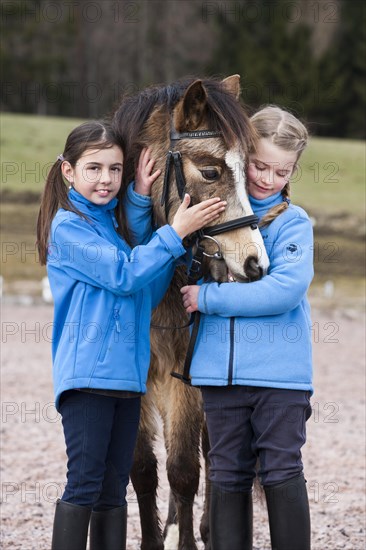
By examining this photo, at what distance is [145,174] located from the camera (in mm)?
3664

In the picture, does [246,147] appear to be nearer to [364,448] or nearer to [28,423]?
[364,448]

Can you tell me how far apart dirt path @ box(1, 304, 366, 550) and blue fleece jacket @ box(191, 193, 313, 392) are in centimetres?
181

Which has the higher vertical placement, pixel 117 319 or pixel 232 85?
→ pixel 232 85

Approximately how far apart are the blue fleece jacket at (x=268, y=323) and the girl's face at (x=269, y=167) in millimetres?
127

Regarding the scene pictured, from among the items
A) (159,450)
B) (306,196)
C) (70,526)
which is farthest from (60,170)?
(306,196)

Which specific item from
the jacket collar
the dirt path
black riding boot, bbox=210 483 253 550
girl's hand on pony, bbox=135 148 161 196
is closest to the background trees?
the dirt path

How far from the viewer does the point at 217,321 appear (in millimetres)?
3496

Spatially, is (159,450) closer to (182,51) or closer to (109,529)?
(109,529)

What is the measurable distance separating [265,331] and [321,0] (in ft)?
125

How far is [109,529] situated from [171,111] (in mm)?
1759

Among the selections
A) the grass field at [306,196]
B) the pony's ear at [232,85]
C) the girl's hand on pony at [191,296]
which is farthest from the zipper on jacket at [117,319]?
the grass field at [306,196]

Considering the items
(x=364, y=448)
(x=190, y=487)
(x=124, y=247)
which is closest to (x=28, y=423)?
(x=364, y=448)

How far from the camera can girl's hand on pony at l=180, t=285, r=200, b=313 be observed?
3517 mm

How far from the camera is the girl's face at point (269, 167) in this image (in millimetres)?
3477
